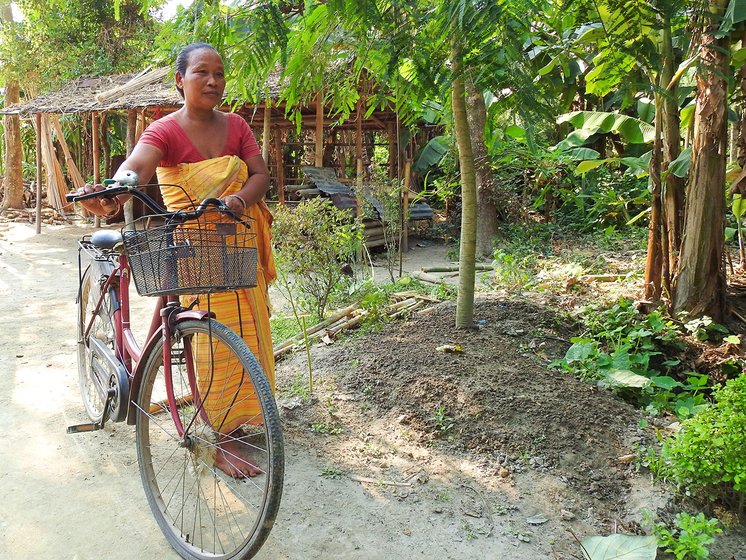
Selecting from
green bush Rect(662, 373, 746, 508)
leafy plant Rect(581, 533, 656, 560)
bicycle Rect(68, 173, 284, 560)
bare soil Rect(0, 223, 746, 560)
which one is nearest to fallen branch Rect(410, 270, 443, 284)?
bare soil Rect(0, 223, 746, 560)

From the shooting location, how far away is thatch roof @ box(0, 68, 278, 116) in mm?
10477

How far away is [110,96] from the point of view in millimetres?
11195

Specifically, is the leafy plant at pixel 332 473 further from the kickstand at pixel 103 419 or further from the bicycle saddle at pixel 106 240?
the bicycle saddle at pixel 106 240

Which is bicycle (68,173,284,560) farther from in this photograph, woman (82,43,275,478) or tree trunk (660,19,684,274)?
tree trunk (660,19,684,274)

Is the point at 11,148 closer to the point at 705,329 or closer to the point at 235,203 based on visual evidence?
the point at 235,203

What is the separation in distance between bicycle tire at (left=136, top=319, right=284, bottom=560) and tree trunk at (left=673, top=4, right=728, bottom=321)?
3.38 metres

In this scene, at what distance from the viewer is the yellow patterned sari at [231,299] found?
7.88ft

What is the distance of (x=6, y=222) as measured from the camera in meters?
14.7

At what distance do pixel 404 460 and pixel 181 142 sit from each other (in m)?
1.82

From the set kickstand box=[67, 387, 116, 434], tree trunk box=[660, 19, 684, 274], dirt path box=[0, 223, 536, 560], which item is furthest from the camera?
tree trunk box=[660, 19, 684, 274]

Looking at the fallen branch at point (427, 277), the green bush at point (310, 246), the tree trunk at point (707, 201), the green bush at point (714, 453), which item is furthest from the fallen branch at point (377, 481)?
the fallen branch at point (427, 277)

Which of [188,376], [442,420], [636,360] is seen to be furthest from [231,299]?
[636,360]

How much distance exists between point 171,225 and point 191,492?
4.29ft

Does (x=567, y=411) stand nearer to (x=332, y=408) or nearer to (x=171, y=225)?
(x=332, y=408)
